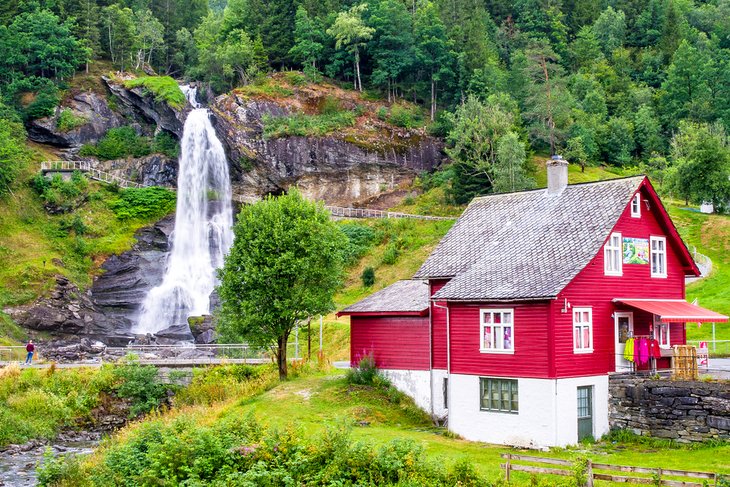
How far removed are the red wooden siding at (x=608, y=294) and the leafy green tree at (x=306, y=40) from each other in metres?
60.4

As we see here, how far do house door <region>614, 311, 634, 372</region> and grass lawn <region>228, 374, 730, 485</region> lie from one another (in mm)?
3554

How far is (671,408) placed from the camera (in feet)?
87.1

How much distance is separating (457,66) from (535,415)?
6596 centimetres

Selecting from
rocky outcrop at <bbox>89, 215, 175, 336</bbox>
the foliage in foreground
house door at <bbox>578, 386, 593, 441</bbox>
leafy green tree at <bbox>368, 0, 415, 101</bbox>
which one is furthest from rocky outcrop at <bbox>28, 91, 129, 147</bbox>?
house door at <bbox>578, 386, 593, 441</bbox>

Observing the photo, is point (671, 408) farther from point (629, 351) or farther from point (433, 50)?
point (433, 50)

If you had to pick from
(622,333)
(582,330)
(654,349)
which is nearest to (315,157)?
(622,333)

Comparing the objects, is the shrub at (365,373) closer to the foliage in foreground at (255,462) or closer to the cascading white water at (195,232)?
the foliage in foreground at (255,462)

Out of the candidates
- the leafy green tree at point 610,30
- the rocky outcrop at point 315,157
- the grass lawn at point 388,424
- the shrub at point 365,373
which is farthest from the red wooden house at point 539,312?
the leafy green tree at point 610,30

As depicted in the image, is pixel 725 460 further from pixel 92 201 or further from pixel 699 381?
pixel 92 201

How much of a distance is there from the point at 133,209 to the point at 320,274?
127 ft

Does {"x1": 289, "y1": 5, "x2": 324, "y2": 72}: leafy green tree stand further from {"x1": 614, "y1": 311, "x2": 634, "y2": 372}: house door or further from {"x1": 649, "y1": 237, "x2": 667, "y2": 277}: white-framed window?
{"x1": 614, "y1": 311, "x2": 634, "y2": 372}: house door

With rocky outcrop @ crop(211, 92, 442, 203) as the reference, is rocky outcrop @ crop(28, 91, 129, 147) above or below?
above

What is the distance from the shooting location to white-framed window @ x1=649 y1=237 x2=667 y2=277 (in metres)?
32.4

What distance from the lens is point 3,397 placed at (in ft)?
127
